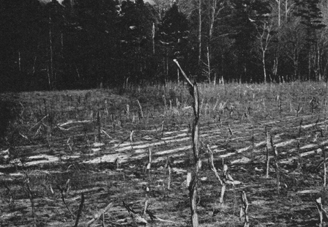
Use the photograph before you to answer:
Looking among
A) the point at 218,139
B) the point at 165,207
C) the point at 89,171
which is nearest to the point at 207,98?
the point at 218,139

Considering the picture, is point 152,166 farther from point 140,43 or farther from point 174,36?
point 174,36

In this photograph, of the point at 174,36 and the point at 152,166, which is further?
the point at 174,36

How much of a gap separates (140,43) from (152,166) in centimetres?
1927

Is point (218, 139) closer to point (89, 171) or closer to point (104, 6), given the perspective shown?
point (89, 171)

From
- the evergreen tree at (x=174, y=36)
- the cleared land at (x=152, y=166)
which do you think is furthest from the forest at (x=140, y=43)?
the cleared land at (x=152, y=166)

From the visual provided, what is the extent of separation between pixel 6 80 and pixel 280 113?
12250mm

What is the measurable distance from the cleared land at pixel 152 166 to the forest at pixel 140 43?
6978 mm

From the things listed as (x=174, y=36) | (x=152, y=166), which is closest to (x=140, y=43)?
(x=174, y=36)

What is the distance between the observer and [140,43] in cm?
2322

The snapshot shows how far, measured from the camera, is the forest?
17219 mm

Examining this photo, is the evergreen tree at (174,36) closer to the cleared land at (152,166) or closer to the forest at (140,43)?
the forest at (140,43)

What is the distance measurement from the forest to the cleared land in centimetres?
698

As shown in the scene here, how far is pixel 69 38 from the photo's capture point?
20703mm

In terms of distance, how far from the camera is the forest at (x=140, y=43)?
678 inches
